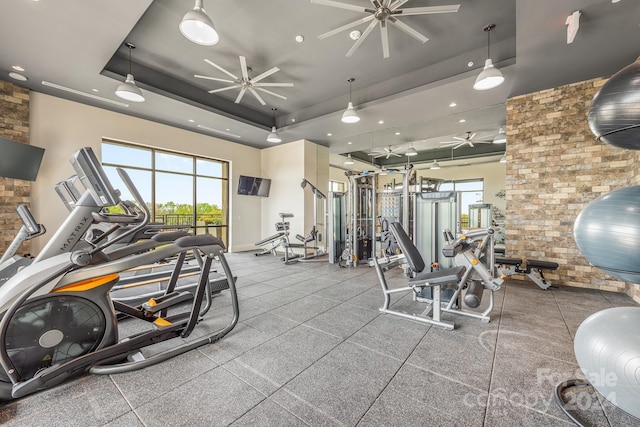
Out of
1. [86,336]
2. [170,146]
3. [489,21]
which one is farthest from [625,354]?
[170,146]

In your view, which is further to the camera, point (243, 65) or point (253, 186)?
point (253, 186)

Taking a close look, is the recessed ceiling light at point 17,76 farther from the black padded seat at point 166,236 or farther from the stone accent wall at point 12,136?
the black padded seat at point 166,236

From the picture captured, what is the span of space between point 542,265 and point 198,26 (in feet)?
19.2

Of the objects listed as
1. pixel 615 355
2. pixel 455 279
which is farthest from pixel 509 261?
pixel 615 355

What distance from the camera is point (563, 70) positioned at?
372cm

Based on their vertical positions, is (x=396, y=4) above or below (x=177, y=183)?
above

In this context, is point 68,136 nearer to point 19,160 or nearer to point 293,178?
point 19,160

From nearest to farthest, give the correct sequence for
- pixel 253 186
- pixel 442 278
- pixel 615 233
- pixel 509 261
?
pixel 615 233, pixel 442 278, pixel 509 261, pixel 253 186

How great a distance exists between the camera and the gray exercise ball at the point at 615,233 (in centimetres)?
123

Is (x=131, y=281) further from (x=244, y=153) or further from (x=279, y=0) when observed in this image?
(x=244, y=153)

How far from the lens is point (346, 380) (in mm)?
1817

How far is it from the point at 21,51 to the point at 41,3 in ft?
4.85

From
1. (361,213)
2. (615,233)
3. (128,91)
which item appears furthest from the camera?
(361,213)

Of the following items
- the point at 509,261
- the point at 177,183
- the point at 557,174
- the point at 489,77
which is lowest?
the point at 509,261
